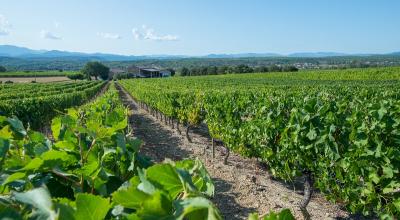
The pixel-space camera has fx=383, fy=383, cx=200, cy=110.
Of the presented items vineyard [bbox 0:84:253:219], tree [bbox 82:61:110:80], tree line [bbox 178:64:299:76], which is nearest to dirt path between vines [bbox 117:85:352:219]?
vineyard [bbox 0:84:253:219]

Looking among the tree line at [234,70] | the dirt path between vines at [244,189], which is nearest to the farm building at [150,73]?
the tree line at [234,70]

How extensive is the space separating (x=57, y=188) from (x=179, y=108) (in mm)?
15378

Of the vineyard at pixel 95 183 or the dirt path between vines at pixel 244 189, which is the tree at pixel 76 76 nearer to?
the dirt path between vines at pixel 244 189

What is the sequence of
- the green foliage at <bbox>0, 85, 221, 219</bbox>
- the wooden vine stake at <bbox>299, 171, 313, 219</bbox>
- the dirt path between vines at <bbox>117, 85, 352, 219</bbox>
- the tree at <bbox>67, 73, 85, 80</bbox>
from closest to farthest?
the green foliage at <bbox>0, 85, 221, 219</bbox>, the wooden vine stake at <bbox>299, 171, 313, 219</bbox>, the dirt path between vines at <bbox>117, 85, 352, 219</bbox>, the tree at <bbox>67, 73, 85, 80</bbox>

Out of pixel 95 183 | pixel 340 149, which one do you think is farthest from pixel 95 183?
pixel 340 149

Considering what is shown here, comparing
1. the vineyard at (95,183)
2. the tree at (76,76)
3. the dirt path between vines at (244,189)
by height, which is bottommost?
the tree at (76,76)

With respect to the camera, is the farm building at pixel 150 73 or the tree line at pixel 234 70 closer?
the tree line at pixel 234 70

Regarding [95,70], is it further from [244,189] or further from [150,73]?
[244,189]

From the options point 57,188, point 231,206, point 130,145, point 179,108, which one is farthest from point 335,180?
point 179,108

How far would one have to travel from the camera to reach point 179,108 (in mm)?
16719

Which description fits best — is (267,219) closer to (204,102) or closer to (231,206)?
(231,206)

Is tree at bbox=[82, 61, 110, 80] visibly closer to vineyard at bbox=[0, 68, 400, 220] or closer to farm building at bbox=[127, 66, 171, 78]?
farm building at bbox=[127, 66, 171, 78]

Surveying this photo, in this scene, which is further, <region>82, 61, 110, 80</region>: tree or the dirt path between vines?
<region>82, 61, 110, 80</region>: tree

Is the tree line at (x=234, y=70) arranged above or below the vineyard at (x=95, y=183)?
below
